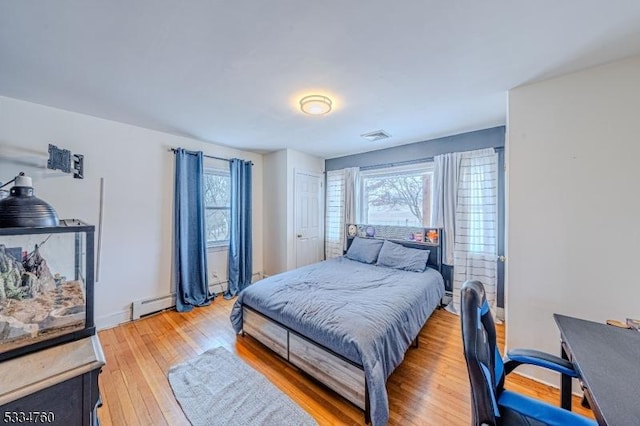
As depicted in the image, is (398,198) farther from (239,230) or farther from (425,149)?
(239,230)

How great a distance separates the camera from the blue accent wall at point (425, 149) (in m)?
2.99

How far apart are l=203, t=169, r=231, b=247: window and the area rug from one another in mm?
2015

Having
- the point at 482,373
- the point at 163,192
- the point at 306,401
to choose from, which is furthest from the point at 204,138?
the point at 482,373

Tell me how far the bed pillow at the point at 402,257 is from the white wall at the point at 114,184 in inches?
119

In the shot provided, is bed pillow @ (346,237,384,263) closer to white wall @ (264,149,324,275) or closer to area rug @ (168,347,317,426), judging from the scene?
white wall @ (264,149,324,275)

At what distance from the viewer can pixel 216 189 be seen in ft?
12.6

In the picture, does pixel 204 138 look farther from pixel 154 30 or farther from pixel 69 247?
pixel 69 247

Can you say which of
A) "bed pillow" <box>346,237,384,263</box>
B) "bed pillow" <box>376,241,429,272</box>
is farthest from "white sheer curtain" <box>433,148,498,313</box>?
"bed pillow" <box>346,237,384,263</box>

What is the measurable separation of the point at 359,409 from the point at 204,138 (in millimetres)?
3571

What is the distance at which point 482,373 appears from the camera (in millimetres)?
953

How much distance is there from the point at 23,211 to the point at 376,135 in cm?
320

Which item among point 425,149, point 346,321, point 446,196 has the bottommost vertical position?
point 346,321

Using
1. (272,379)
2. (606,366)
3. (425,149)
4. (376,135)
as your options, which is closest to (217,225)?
(272,379)

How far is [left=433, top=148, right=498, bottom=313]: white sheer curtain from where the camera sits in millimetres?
2920
